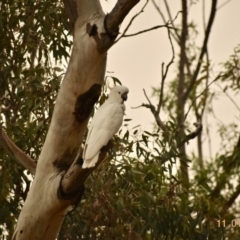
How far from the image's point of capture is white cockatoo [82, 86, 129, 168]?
2.90 meters

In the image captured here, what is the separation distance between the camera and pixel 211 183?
6527mm

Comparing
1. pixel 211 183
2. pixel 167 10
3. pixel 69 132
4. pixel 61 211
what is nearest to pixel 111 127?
pixel 69 132

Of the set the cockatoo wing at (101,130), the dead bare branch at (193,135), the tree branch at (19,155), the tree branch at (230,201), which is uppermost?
the tree branch at (230,201)

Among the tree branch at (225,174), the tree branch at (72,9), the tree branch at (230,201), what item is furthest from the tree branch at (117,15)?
the tree branch at (230,201)

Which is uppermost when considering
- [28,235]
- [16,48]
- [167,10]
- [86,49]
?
[167,10]

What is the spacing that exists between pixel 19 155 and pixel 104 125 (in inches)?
30.2

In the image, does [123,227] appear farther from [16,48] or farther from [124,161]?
[16,48]

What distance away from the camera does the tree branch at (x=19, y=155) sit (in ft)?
12.2

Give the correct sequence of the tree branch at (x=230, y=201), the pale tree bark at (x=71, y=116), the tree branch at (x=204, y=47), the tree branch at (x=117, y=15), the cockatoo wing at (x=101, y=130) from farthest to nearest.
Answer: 1. the tree branch at (x=204, y=47)
2. the tree branch at (x=230, y=201)
3. the pale tree bark at (x=71, y=116)
4. the tree branch at (x=117, y=15)
5. the cockatoo wing at (x=101, y=130)

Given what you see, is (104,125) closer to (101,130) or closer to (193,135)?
(101,130)

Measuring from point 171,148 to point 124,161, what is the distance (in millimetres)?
263

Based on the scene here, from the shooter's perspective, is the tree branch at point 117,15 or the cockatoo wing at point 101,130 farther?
the tree branch at point 117,15
